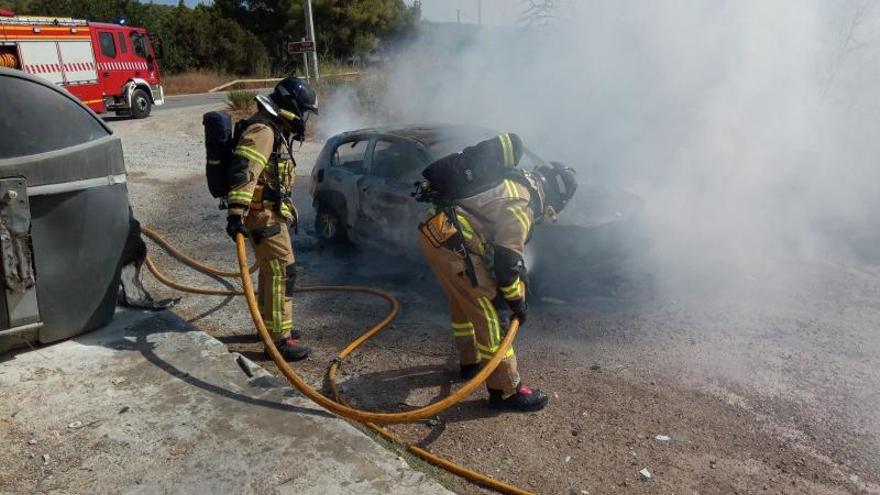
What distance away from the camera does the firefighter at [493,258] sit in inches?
133

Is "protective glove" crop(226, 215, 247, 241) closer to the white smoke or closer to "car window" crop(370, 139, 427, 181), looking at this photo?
"car window" crop(370, 139, 427, 181)

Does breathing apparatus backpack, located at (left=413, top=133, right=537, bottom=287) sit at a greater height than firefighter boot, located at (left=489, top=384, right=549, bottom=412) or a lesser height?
greater

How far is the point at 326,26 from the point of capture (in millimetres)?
34344

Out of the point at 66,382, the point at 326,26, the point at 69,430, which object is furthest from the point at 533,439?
the point at 326,26

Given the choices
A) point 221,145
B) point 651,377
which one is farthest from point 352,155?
point 651,377

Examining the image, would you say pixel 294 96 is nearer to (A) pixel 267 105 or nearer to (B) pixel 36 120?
(A) pixel 267 105

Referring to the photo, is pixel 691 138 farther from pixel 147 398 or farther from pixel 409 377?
pixel 147 398

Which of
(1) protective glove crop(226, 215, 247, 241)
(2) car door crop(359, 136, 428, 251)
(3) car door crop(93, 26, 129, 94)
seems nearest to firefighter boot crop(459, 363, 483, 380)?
(1) protective glove crop(226, 215, 247, 241)

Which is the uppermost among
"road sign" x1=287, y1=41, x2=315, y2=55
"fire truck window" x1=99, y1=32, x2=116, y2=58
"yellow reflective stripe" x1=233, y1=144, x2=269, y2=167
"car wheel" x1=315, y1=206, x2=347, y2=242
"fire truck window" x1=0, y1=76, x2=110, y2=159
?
"fire truck window" x1=99, y1=32, x2=116, y2=58

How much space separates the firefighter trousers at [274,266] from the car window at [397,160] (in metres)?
1.83

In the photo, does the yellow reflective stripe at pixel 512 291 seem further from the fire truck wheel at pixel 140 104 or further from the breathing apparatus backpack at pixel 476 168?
the fire truck wheel at pixel 140 104

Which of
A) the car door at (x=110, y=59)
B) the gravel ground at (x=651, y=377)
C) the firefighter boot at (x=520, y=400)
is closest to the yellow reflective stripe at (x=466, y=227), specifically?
the firefighter boot at (x=520, y=400)

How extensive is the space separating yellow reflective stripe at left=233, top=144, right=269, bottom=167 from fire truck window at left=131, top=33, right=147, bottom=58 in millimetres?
17319

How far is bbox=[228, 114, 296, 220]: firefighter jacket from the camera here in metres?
3.93
